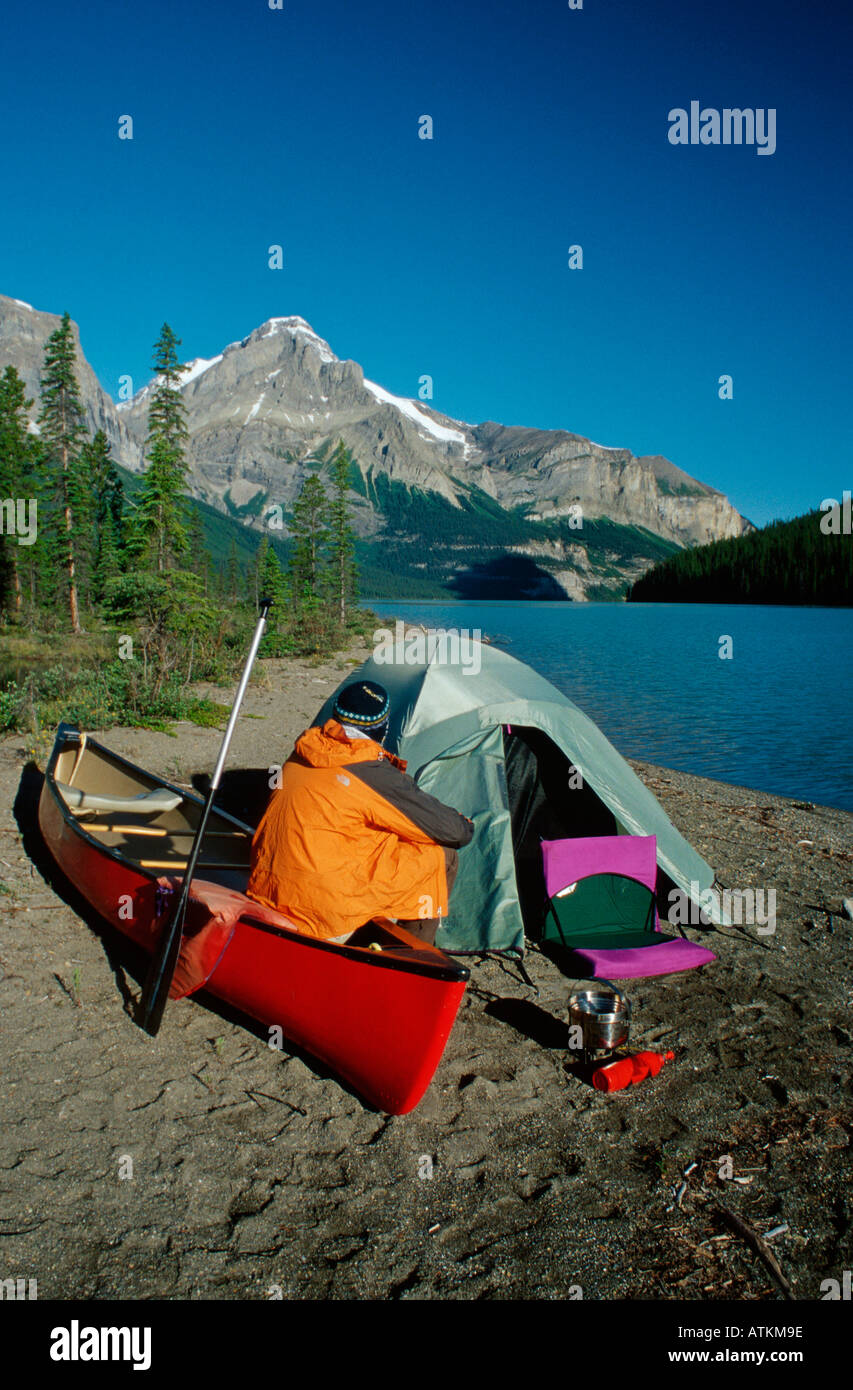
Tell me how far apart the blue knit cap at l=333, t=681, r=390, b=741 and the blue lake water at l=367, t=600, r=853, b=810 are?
1254 centimetres

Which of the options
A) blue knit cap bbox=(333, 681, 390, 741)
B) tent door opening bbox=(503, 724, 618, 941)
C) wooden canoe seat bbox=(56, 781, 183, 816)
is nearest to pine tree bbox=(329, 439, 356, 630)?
wooden canoe seat bbox=(56, 781, 183, 816)

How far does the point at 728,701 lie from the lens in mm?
28234

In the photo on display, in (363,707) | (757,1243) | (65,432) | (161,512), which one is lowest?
(757,1243)

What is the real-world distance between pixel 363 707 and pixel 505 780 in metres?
2.66

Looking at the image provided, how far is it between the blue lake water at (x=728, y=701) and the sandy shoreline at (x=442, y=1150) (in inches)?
435

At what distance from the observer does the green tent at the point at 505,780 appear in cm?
665

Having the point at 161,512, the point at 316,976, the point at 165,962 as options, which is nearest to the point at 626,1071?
the point at 316,976

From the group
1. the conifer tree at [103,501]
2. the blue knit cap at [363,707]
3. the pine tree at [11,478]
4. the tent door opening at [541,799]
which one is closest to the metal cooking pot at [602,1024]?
the blue knit cap at [363,707]

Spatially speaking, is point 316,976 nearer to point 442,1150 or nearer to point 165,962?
point 442,1150

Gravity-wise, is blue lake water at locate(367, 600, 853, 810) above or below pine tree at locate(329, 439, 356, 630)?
below

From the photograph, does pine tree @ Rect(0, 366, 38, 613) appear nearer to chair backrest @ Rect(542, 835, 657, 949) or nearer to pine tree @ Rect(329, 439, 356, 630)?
pine tree @ Rect(329, 439, 356, 630)

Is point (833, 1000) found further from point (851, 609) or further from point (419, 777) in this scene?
point (851, 609)

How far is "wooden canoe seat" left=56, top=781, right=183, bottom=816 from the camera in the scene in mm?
8734
